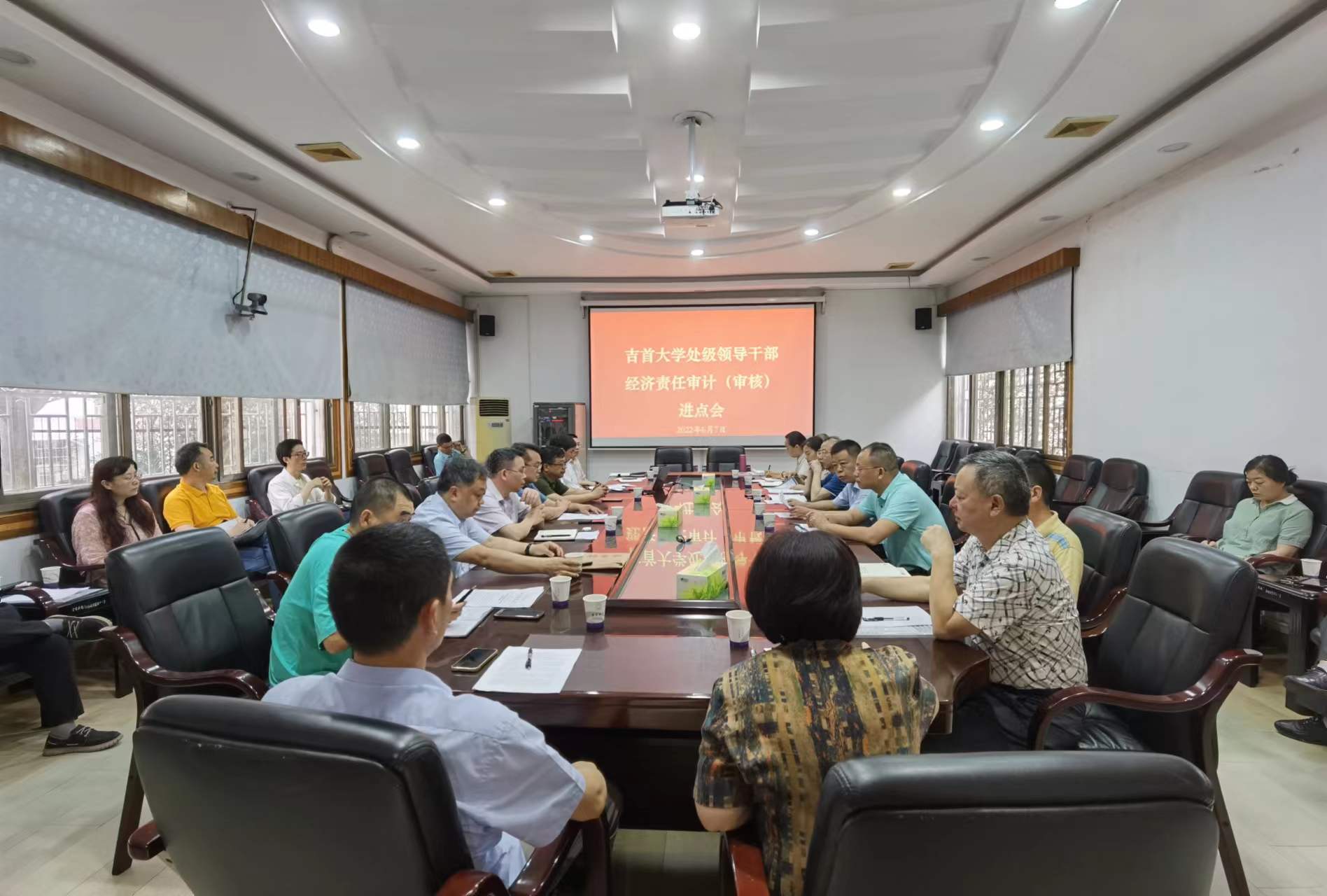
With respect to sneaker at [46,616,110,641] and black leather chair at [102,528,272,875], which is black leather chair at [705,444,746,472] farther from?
black leather chair at [102,528,272,875]

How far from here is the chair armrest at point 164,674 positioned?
1.85m

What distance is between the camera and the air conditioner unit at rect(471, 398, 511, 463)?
9289 millimetres

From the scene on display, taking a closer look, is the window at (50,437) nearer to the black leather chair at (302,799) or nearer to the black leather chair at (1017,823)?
the black leather chair at (302,799)

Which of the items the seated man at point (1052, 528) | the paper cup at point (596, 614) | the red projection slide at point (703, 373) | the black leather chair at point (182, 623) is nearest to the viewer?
the black leather chair at point (182, 623)

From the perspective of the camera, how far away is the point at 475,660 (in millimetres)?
1721

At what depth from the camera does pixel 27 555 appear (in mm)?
3418

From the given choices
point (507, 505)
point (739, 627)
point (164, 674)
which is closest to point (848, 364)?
point (507, 505)

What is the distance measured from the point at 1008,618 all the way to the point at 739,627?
0.68 m

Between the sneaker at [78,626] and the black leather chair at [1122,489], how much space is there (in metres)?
5.70

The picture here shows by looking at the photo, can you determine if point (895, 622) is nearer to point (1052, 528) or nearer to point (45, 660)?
point (1052, 528)

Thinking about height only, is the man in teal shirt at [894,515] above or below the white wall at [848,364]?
below

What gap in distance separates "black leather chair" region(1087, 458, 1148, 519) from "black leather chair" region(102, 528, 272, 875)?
5.06m

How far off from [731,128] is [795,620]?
382cm

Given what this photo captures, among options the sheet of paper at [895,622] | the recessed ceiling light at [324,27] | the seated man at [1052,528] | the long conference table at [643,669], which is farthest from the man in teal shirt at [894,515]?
the recessed ceiling light at [324,27]
